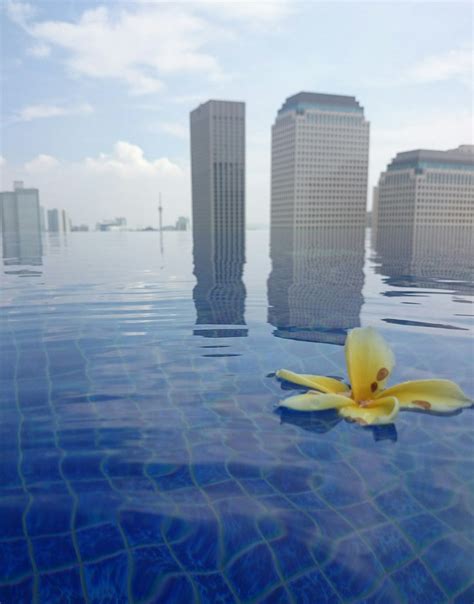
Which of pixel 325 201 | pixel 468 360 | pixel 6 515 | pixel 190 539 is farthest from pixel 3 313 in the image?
pixel 325 201

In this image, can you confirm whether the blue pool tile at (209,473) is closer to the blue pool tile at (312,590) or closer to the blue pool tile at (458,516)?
the blue pool tile at (312,590)

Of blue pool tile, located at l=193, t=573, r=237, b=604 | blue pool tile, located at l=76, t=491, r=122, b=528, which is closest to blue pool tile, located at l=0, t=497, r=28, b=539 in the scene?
blue pool tile, located at l=76, t=491, r=122, b=528

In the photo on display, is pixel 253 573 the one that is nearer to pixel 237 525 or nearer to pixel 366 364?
pixel 237 525

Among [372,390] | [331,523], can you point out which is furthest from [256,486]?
[372,390]

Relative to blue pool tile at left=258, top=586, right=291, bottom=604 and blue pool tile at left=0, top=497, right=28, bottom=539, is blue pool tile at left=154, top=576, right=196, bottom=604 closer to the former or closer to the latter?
blue pool tile at left=258, top=586, right=291, bottom=604

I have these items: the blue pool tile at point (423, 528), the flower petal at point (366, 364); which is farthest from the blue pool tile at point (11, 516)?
the flower petal at point (366, 364)

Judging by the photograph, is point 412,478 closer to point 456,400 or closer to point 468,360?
point 456,400
